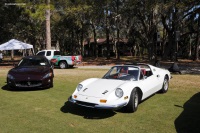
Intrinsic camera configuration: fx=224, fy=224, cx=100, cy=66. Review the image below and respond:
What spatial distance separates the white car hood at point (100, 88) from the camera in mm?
6020

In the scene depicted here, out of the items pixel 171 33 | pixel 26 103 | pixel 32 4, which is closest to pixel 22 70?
pixel 26 103

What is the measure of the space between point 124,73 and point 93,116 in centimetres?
197

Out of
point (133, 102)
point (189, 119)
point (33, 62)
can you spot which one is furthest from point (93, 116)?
point (33, 62)

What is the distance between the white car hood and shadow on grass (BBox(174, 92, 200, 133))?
1.86 m

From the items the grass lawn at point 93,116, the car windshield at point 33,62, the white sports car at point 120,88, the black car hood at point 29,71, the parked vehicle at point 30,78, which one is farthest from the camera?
the car windshield at point 33,62

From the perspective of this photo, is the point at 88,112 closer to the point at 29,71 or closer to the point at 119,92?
the point at 119,92

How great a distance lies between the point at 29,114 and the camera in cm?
622

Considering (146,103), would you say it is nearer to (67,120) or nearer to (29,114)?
(67,120)

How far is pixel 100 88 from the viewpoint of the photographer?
629 cm

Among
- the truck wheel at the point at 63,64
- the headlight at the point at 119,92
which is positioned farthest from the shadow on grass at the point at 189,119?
the truck wheel at the point at 63,64

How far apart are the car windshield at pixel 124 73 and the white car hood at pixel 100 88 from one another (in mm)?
480

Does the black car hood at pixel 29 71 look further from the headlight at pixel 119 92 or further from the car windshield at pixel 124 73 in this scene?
the headlight at pixel 119 92

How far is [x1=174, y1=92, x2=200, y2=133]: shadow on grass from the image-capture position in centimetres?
507

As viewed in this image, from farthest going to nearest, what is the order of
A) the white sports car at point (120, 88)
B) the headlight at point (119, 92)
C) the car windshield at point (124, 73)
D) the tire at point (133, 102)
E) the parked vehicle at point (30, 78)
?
1. the parked vehicle at point (30, 78)
2. the car windshield at point (124, 73)
3. the tire at point (133, 102)
4. the headlight at point (119, 92)
5. the white sports car at point (120, 88)
